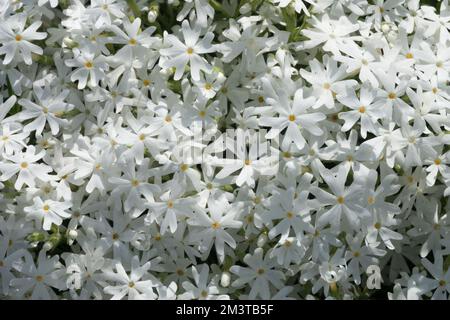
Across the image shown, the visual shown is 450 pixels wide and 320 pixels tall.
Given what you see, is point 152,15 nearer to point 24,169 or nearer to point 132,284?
point 24,169

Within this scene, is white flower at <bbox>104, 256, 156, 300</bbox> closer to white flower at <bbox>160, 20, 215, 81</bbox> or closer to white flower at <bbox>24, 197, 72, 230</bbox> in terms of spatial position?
white flower at <bbox>24, 197, 72, 230</bbox>

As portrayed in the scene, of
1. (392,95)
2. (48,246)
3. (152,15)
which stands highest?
(152,15)

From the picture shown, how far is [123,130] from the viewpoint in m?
2.31

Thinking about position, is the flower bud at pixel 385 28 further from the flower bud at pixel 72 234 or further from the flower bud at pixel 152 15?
the flower bud at pixel 72 234

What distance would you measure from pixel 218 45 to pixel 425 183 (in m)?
0.79

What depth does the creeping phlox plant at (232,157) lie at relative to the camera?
2230 millimetres

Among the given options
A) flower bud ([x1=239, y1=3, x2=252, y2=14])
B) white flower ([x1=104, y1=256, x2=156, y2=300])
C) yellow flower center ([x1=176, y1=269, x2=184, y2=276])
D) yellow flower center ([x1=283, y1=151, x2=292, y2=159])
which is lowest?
yellow flower center ([x1=176, y1=269, x2=184, y2=276])

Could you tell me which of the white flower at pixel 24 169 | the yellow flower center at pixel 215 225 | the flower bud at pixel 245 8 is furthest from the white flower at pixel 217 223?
the flower bud at pixel 245 8

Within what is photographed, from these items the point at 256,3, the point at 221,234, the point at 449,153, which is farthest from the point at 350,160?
the point at 256,3

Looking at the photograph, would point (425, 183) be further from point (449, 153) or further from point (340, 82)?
point (340, 82)

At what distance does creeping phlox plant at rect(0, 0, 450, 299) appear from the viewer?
2.23 metres

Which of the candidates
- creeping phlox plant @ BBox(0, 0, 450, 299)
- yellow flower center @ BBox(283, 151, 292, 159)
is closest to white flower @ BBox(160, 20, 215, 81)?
creeping phlox plant @ BBox(0, 0, 450, 299)

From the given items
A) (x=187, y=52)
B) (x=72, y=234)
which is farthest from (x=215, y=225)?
(x=187, y=52)

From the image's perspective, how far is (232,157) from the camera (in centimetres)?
228
